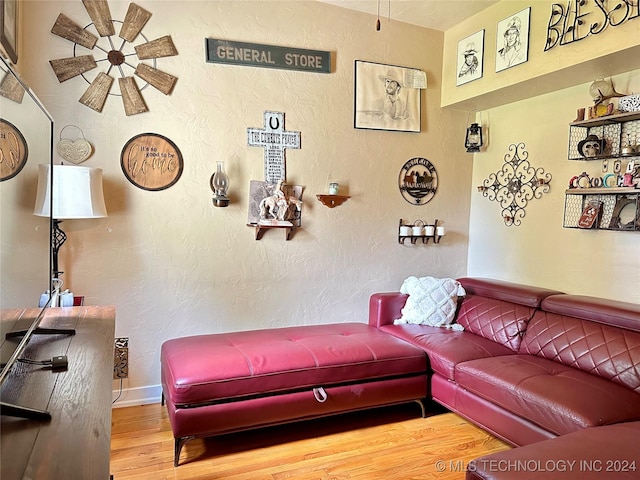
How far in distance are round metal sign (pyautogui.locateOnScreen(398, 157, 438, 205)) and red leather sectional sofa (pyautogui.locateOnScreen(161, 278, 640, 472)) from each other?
38.8 inches

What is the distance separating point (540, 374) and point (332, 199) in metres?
1.75

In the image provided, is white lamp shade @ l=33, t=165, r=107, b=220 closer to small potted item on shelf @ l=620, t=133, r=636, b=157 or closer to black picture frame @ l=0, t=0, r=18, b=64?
black picture frame @ l=0, t=0, r=18, b=64

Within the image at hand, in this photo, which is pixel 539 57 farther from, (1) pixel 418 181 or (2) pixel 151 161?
(2) pixel 151 161

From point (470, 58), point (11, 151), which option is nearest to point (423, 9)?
point (470, 58)

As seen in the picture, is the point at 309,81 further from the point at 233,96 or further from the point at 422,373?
the point at 422,373

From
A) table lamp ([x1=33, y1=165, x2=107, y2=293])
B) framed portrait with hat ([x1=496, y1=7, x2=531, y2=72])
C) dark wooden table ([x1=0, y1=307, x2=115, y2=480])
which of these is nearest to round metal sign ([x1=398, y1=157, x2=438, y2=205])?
framed portrait with hat ([x1=496, y1=7, x2=531, y2=72])

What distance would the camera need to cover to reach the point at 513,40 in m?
2.88

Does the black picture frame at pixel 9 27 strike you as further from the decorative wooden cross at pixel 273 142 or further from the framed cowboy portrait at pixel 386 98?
the framed cowboy portrait at pixel 386 98

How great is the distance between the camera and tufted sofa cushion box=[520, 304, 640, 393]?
7.23 ft

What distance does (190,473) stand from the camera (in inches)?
83.9

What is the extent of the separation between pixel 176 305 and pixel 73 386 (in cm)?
171

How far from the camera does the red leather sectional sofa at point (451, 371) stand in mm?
2086

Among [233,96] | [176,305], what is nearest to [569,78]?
[233,96]

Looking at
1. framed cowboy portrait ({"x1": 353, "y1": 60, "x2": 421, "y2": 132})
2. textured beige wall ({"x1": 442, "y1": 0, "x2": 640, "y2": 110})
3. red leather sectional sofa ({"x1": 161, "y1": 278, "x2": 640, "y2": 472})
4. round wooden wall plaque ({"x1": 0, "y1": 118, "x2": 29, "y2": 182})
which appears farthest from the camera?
framed cowboy portrait ({"x1": 353, "y1": 60, "x2": 421, "y2": 132})
